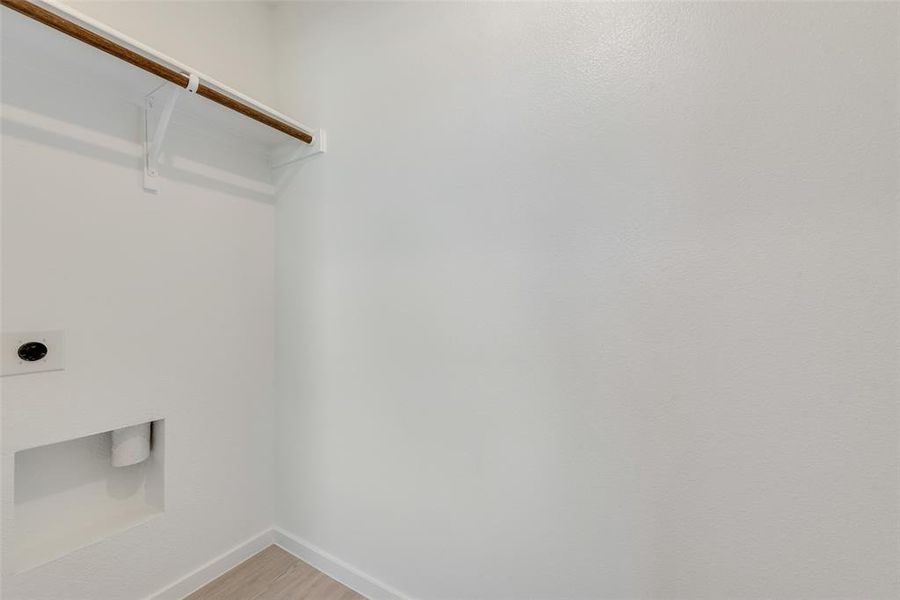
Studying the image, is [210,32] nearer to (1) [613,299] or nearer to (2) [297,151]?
(2) [297,151]

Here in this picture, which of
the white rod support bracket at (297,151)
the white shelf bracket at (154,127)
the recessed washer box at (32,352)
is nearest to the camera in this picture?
the recessed washer box at (32,352)

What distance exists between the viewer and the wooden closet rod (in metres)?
0.83

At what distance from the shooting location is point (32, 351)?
1.02 meters

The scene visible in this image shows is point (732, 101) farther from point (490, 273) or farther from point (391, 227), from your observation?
point (391, 227)

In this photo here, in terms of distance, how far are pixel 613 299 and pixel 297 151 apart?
4.80 ft

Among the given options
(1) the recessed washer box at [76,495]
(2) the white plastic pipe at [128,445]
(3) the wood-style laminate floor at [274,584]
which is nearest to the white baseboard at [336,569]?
(3) the wood-style laminate floor at [274,584]

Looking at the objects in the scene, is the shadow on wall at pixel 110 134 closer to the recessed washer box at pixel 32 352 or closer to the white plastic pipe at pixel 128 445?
the recessed washer box at pixel 32 352

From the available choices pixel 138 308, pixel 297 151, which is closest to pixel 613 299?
pixel 297 151

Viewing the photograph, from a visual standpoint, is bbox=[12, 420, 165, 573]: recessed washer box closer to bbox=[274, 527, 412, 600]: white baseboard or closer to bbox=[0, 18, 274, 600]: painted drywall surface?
bbox=[0, 18, 274, 600]: painted drywall surface

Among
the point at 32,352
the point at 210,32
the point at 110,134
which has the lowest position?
the point at 32,352

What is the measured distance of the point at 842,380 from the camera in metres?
0.73

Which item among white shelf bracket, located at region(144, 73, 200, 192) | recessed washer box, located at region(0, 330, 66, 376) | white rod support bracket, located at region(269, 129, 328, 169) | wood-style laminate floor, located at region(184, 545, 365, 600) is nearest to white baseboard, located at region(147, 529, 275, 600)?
wood-style laminate floor, located at region(184, 545, 365, 600)

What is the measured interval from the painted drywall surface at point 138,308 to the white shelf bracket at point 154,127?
3 centimetres

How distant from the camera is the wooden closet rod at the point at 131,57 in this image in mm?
831
